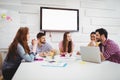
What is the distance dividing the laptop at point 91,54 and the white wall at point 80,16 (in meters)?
2.30

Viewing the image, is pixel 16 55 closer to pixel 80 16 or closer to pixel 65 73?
pixel 65 73

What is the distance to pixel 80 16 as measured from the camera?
5086 millimetres

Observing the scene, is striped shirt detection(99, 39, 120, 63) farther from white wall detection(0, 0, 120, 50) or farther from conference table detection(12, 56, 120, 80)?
white wall detection(0, 0, 120, 50)

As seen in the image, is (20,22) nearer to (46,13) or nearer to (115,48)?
(46,13)

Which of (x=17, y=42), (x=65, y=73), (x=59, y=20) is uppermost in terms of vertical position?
(x=59, y=20)

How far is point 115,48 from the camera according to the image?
9.32 feet

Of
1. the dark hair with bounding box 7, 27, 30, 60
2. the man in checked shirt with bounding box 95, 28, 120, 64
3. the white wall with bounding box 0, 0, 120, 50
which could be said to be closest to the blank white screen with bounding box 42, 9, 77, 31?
the white wall with bounding box 0, 0, 120, 50

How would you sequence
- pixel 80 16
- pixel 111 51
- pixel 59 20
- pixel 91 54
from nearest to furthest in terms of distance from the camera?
pixel 91 54, pixel 111 51, pixel 59 20, pixel 80 16

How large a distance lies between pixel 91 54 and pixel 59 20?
251 cm

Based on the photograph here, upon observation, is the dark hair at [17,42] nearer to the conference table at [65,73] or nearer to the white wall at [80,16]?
the conference table at [65,73]

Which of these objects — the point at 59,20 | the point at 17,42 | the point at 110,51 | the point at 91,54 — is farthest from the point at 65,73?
the point at 59,20

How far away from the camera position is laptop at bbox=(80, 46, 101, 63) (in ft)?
7.94

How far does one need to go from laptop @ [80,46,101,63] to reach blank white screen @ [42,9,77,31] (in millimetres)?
2289

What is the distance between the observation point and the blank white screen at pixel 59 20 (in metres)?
4.80
